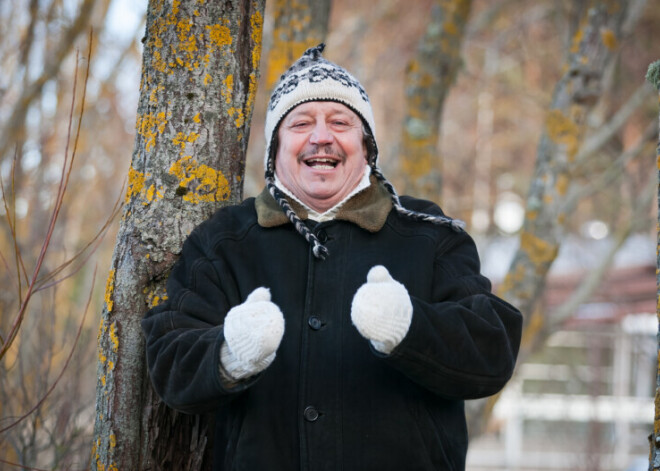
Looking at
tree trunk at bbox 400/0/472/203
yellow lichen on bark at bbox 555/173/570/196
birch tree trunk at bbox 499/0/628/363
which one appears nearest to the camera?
birch tree trunk at bbox 499/0/628/363

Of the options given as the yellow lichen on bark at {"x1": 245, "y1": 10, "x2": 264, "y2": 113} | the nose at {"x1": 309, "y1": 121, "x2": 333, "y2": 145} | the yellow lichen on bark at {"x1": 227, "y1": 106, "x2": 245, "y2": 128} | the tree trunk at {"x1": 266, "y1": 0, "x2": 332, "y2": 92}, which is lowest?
the nose at {"x1": 309, "y1": 121, "x2": 333, "y2": 145}

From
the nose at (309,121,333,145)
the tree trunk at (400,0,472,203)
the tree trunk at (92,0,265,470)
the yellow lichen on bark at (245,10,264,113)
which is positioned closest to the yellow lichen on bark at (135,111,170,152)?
the tree trunk at (92,0,265,470)

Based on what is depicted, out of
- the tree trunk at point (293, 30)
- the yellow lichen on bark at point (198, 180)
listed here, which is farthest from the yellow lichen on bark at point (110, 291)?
the tree trunk at point (293, 30)

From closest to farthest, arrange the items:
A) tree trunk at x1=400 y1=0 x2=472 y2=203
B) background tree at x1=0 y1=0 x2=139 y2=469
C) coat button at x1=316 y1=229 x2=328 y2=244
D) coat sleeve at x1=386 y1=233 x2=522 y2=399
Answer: coat sleeve at x1=386 y1=233 x2=522 y2=399 → coat button at x1=316 y1=229 x2=328 y2=244 → background tree at x1=0 y1=0 x2=139 y2=469 → tree trunk at x1=400 y1=0 x2=472 y2=203

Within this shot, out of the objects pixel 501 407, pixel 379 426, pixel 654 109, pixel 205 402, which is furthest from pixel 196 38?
pixel 501 407

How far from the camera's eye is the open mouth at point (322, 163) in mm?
2713

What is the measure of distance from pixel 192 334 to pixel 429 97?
397cm

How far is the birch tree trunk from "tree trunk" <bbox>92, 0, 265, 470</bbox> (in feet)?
10.4

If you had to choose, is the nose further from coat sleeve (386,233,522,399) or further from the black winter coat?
coat sleeve (386,233,522,399)

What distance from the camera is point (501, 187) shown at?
17719mm

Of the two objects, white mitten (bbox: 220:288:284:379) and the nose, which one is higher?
the nose

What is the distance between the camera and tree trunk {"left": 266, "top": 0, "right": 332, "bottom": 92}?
16.2 feet

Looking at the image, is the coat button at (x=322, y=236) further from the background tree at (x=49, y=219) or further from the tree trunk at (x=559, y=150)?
the tree trunk at (x=559, y=150)

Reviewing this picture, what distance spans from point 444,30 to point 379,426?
4223mm
